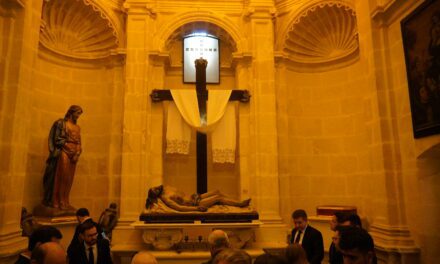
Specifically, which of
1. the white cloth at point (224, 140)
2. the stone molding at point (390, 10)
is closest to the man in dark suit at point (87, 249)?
the white cloth at point (224, 140)

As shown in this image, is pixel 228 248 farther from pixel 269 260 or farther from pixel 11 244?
pixel 11 244

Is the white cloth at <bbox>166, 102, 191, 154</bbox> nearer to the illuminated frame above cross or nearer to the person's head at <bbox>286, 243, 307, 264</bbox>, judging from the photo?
the illuminated frame above cross

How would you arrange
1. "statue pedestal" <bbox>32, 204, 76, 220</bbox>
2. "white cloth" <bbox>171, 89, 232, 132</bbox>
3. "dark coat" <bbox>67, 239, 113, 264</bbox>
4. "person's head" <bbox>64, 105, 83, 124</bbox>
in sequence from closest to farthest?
"dark coat" <bbox>67, 239, 113, 264</bbox>
"statue pedestal" <bbox>32, 204, 76, 220</bbox>
"person's head" <bbox>64, 105, 83, 124</bbox>
"white cloth" <bbox>171, 89, 232, 132</bbox>

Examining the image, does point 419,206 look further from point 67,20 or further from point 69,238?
point 67,20

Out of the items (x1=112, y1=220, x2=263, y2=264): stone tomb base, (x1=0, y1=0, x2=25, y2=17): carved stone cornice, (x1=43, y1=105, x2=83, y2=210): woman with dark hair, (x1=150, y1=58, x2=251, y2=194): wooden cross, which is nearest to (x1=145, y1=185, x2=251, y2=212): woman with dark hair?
(x1=112, y1=220, x2=263, y2=264): stone tomb base

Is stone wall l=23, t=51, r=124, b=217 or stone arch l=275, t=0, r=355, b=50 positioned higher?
stone arch l=275, t=0, r=355, b=50

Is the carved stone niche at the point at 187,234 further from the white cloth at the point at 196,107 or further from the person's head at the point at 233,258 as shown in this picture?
the person's head at the point at 233,258

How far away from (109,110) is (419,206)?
→ 633 cm

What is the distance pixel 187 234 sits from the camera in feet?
20.8

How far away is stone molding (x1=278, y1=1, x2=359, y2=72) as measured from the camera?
8.18 metres

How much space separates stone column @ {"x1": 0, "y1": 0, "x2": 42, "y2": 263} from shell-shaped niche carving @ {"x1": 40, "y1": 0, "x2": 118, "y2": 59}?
2.71 meters

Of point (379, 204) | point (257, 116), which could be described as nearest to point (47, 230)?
point (379, 204)

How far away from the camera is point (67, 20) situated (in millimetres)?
8102

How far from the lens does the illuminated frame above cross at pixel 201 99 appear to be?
6.96m
